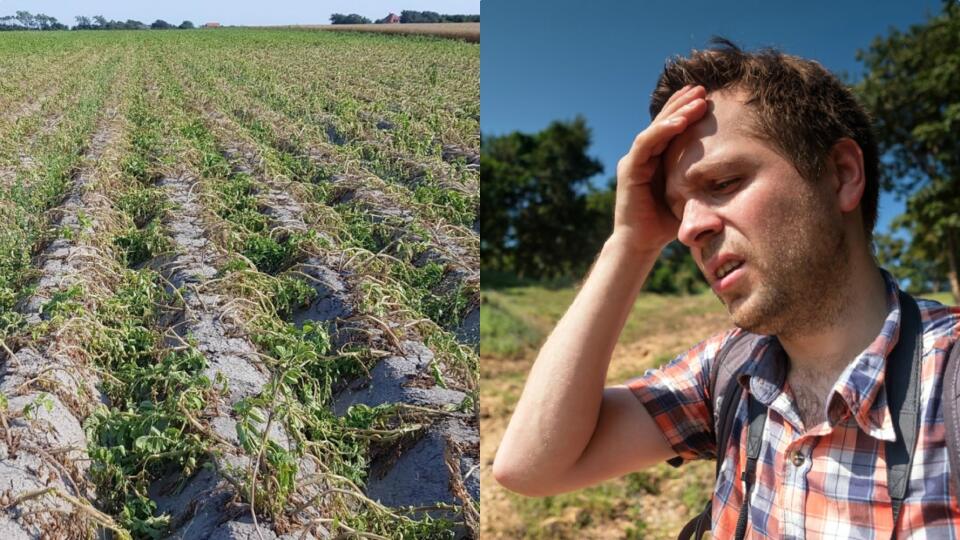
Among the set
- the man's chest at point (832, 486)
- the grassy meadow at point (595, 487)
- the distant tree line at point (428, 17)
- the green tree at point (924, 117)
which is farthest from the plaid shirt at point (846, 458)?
the green tree at point (924, 117)

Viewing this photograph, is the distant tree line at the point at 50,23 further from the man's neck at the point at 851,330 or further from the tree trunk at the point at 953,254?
the tree trunk at the point at 953,254

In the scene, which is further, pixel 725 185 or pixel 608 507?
pixel 608 507

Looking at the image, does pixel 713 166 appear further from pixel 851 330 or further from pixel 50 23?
pixel 50 23

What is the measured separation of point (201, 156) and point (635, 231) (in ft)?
9.76

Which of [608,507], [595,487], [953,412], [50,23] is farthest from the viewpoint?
[595,487]

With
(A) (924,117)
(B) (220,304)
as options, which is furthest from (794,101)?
(A) (924,117)

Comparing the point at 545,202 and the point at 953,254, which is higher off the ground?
the point at 953,254

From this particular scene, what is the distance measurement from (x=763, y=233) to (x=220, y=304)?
2.29 m

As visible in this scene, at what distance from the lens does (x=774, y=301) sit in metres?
1.02

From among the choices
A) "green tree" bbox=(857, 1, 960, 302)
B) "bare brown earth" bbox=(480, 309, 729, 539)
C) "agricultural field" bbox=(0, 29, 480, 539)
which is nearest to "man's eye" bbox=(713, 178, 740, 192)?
"agricultural field" bbox=(0, 29, 480, 539)

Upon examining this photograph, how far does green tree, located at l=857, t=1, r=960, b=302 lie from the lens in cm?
590

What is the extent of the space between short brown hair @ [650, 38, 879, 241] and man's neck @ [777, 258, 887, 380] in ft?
0.43

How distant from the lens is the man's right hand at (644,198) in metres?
1.14

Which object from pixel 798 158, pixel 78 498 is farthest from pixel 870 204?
pixel 78 498
